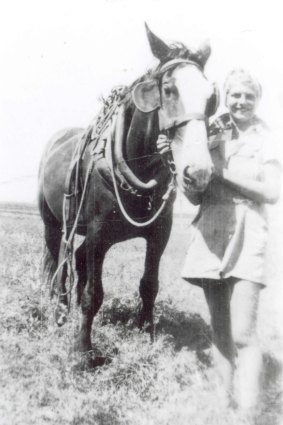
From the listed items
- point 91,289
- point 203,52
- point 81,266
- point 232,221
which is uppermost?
point 203,52

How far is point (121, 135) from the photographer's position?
3.34 metres

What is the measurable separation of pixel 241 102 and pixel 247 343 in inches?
51.5

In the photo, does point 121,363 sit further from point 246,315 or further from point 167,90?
point 167,90

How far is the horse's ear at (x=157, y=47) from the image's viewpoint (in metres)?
2.80

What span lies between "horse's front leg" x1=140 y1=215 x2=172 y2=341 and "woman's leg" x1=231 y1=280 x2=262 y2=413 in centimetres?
142

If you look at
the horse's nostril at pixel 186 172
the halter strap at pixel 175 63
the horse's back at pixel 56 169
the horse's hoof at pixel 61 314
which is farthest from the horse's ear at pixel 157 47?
the horse's hoof at pixel 61 314

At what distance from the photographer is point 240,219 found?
252cm

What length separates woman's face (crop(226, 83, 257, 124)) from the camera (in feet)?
8.20

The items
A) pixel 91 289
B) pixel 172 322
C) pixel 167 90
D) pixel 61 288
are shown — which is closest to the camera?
pixel 167 90

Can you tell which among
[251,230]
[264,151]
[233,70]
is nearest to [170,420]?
[251,230]

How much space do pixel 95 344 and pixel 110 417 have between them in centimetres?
104

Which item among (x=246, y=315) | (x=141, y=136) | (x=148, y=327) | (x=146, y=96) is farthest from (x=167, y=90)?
(x=148, y=327)

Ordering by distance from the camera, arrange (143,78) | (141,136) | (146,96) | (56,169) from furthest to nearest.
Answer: (56,169), (141,136), (143,78), (146,96)

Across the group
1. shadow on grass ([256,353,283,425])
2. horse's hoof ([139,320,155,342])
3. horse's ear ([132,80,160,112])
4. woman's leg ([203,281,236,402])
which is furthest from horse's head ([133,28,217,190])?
horse's hoof ([139,320,155,342])
